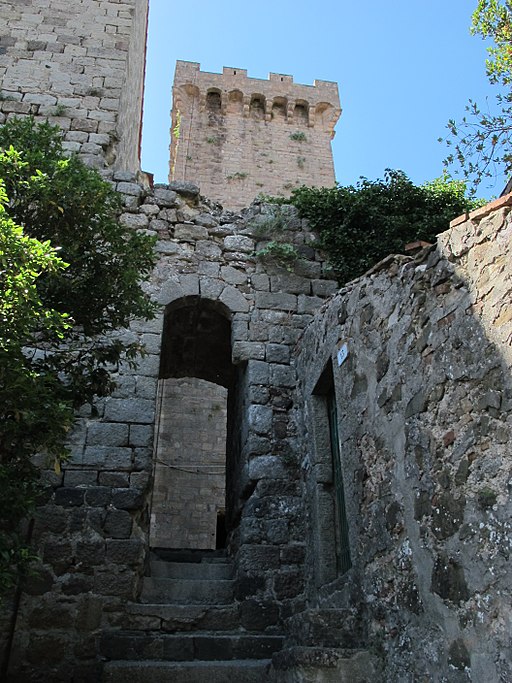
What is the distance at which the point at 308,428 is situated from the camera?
578 cm

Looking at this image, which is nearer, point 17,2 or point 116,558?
point 116,558

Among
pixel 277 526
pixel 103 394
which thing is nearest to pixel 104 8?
pixel 103 394

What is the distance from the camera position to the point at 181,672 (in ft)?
13.7

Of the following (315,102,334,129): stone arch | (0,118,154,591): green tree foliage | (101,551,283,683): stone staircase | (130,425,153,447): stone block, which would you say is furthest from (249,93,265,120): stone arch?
(101,551,283,683): stone staircase

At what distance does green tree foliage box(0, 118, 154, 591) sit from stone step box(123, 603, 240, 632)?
117 centimetres

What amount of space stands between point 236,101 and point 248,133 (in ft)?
4.59

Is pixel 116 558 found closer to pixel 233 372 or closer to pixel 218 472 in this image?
pixel 233 372

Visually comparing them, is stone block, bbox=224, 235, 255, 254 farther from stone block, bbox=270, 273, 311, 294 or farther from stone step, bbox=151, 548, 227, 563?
stone step, bbox=151, 548, 227, 563

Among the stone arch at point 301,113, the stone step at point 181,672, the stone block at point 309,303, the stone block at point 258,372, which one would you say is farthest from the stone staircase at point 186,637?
the stone arch at point 301,113

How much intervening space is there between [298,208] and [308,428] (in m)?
2.97

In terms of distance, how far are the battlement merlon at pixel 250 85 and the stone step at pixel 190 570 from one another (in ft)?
57.8

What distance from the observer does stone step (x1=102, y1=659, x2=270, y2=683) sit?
4.13 meters

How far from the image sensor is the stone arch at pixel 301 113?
20641mm

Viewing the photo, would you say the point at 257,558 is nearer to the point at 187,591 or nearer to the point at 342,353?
the point at 187,591
